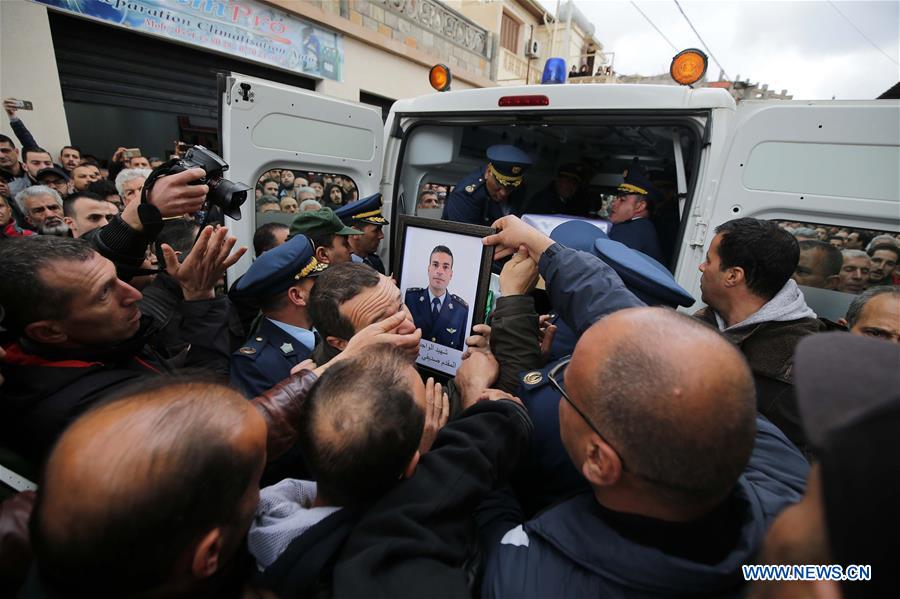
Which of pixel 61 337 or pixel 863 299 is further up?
pixel 863 299

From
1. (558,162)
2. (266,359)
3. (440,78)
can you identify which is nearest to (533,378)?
(266,359)

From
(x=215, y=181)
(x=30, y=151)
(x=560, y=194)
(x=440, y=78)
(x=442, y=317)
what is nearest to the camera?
(x=442, y=317)

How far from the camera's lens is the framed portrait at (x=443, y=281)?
175 cm

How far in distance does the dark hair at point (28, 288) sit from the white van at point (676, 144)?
122cm

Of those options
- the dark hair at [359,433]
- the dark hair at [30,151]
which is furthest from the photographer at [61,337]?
the dark hair at [30,151]

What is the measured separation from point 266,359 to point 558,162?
5201mm

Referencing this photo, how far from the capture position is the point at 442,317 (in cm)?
188

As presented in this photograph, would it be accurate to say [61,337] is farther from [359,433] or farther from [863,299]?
[863,299]

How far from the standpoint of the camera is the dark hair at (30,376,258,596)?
2.02 ft

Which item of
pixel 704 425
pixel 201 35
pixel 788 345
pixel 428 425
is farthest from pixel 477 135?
pixel 201 35

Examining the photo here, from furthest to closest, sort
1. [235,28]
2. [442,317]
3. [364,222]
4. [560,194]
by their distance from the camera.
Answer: [235,28], [560,194], [364,222], [442,317]

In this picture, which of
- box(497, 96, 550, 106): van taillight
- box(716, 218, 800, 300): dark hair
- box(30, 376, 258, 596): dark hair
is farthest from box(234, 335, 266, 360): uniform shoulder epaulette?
box(716, 218, 800, 300): dark hair

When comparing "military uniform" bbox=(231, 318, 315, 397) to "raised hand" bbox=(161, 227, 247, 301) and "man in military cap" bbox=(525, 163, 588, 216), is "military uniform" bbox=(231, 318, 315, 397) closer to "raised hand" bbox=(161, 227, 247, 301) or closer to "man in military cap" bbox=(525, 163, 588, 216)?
"raised hand" bbox=(161, 227, 247, 301)

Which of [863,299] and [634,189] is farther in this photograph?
[634,189]
